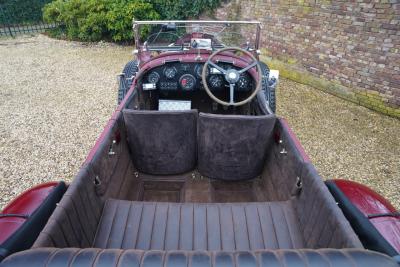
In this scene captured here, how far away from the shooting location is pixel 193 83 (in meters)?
3.62

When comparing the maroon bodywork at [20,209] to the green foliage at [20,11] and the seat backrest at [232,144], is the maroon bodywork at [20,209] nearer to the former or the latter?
the seat backrest at [232,144]

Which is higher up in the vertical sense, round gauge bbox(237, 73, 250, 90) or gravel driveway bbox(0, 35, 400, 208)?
round gauge bbox(237, 73, 250, 90)

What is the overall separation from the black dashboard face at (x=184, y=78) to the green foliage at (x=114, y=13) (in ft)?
17.8

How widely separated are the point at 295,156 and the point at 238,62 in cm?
168

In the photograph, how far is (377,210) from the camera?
2117 mm

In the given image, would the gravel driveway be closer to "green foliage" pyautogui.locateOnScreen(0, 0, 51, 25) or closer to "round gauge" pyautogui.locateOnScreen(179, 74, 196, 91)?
"round gauge" pyautogui.locateOnScreen(179, 74, 196, 91)

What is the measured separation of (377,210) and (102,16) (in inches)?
353

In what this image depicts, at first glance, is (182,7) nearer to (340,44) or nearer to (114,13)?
(114,13)

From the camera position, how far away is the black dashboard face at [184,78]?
3541 millimetres

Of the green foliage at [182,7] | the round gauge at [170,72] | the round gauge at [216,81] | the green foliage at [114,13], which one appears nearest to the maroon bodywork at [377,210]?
the round gauge at [216,81]

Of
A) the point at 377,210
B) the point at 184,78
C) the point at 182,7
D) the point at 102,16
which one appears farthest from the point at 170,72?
the point at 102,16

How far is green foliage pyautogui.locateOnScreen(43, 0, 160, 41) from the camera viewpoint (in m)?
8.62

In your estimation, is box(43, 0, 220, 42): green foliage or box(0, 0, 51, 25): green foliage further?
box(0, 0, 51, 25): green foliage

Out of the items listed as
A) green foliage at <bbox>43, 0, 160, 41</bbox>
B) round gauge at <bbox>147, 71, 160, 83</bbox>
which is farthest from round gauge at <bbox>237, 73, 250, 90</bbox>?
green foliage at <bbox>43, 0, 160, 41</bbox>
